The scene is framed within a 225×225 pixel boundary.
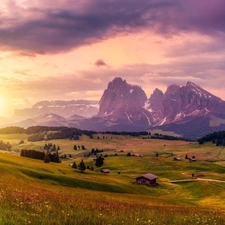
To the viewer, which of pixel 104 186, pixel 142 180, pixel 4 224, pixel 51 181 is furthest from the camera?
pixel 142 180

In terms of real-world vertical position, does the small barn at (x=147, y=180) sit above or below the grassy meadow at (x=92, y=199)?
below

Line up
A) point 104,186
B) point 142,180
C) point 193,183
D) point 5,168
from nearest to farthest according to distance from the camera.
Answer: point 5,168
point 104,186
point 193,183
point 142,180

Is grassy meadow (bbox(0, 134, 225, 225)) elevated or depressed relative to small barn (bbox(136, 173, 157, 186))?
elevated

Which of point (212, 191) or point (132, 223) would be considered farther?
point (212, 191)

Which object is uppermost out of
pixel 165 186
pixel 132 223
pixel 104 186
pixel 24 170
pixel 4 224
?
pixel 4 224

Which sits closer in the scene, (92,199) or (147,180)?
(92,199)

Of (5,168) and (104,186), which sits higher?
(5,168)

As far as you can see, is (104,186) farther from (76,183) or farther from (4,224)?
(4,224)

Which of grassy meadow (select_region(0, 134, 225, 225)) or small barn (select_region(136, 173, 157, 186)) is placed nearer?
grassy meadow (select_region(0, 134, 225, 225))

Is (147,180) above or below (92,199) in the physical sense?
below

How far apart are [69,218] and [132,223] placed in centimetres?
332

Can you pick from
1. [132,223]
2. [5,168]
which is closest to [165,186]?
[5,168]

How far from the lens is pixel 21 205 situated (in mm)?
15547

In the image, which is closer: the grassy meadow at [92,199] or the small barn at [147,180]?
the grassy meadow at [92,199]
